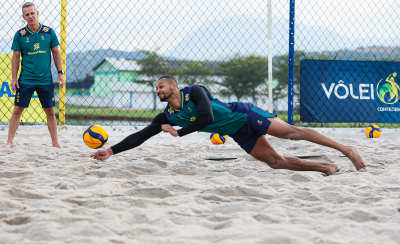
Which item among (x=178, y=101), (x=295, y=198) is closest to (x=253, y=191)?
(x=295, y=198)

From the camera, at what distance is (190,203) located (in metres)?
1.68

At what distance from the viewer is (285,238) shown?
1231mm

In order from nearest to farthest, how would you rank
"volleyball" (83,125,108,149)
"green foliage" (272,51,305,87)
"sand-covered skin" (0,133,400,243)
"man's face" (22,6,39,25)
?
1. "sand-covered skin" (0,133,400,243)
2. "volleyball" (83,125,108,149)
3. "man's face" (22,6,39,25)
4. "green foliage" (272,51,305,87)

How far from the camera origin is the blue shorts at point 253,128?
2.49 metres

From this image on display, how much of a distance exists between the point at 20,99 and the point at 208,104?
91.8 inches

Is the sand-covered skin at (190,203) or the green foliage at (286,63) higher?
the green foliage at (286,63)

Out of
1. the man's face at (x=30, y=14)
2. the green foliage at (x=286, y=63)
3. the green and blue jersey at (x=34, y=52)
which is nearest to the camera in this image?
the man's face at (x=30, y=14)

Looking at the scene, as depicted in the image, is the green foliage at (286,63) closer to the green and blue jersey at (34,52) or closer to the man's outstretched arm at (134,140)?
the man's outstretched arm at (134,140)

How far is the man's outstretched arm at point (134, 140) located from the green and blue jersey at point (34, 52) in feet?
5.26

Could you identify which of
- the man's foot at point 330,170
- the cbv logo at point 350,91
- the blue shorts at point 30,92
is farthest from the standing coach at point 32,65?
the cbv logo at point 350,91

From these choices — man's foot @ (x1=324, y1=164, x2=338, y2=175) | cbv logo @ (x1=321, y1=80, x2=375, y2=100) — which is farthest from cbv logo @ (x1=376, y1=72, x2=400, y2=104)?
man's foot @ (x1=324, y1=164, x2=338, y2=175)

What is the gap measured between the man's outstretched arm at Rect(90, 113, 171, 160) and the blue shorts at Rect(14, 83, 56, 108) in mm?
1528

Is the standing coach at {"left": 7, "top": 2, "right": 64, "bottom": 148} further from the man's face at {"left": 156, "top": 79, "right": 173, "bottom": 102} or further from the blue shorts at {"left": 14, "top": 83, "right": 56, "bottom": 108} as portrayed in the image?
the man's face at {"left": 156, "top": 79, "right": 173, "bottom": 102}

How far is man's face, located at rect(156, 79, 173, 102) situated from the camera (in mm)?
2357
